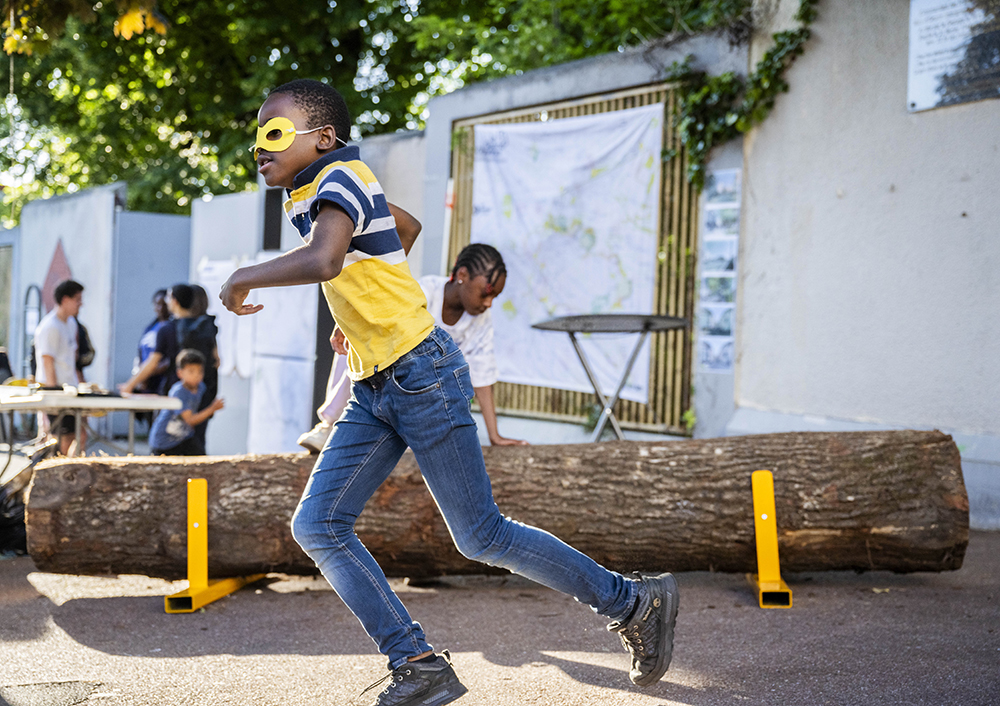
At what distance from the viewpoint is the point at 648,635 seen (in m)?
2.84

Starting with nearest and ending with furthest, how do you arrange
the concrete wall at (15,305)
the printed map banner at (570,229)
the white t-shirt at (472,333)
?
the white t-shirt at (472,333) → the printed map banner at (570,229) → the concrete wall at (15,305)

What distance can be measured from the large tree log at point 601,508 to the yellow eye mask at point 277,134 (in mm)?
2153

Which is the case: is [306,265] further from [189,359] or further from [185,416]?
[189,359]

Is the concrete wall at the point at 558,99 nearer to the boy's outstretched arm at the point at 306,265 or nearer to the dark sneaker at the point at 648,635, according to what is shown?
the dark sneaker at the point at 648,635

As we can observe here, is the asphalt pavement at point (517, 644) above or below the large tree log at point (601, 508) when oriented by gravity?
below

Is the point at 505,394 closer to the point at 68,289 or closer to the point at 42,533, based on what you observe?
the point at 68,289

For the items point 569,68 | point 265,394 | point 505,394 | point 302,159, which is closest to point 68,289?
point 265,394

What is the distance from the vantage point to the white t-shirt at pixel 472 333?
15.3ft

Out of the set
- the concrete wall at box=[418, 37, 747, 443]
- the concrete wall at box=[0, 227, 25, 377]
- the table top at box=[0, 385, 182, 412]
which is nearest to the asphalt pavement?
the table top at box=[0, 385, 182, 412]

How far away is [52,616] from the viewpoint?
4.14 metres

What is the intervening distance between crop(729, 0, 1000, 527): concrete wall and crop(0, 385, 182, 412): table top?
13.9 feet

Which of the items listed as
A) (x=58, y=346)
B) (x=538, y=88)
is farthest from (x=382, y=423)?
(x=538, y=88)

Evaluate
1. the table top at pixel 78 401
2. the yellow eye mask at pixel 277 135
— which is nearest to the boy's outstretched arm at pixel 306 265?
the yellow eye mask at pixel 277 135

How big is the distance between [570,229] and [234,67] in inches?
482
